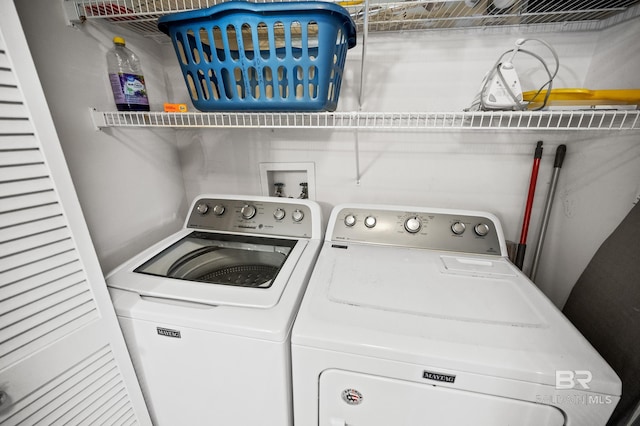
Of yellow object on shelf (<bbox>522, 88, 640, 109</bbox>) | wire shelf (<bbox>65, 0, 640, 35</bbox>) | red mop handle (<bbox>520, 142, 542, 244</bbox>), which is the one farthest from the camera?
red mop handle (<bbox>520, 142, 542, 244</bbox>)

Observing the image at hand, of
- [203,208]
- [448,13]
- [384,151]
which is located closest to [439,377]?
[384,151]

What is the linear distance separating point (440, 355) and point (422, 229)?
0.71m

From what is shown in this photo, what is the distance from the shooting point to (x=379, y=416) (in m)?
0.78

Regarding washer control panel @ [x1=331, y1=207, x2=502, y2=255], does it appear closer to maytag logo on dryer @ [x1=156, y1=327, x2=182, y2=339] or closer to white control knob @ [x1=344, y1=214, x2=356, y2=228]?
white control knob @ [x1=344, y1=214, x2=356, y2=228]

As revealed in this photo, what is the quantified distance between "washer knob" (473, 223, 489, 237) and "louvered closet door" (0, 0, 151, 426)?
1.59 metres

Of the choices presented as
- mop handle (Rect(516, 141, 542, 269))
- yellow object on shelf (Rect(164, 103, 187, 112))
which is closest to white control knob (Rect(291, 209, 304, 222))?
yellow object on shelf (Rect(164, 103, 187, 112))

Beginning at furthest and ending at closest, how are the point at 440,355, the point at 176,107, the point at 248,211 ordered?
the point at 248,211 → the point at 176,107 → the point at 440,355

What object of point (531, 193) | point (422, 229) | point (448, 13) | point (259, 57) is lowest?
point (422, 229)

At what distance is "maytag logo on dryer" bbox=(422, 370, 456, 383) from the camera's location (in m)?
0.69

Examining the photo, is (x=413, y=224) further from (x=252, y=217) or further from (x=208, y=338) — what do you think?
(x=208, y=338)

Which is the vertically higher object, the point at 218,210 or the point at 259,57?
the point at 259,57

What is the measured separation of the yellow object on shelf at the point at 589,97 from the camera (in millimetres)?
879

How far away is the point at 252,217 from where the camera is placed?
1.43 m

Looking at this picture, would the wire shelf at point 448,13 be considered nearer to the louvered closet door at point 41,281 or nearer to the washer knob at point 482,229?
the louvered closet door at point 41,281
